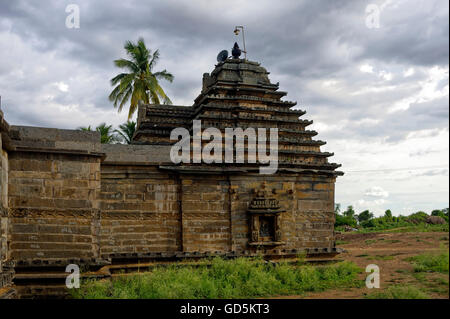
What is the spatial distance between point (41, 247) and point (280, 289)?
6.35 m

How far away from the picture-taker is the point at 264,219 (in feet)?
50.5

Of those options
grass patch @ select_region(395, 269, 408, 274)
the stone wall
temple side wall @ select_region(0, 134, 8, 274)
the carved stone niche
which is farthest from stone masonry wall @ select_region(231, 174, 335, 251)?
temple side wall @ select_region(0, 134, 8, 274)

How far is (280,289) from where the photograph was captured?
38.3 feet

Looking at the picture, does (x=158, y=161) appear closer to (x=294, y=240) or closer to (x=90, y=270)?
(x=90, y=270)

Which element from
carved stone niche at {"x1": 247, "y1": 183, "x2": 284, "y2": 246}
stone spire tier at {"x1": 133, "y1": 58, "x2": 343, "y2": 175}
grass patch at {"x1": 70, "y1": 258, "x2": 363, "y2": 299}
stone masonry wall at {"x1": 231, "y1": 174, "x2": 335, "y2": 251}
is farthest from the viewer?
stone spire tier at {"x1": 133, "y1": 58, "x2": 343, "y2": 175}

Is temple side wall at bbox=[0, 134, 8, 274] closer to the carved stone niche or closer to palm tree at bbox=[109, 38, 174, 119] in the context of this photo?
the carved stone niche

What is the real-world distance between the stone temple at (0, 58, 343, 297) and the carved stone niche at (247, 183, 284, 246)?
0.04 metres

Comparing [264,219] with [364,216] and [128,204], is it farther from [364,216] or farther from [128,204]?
[364,216]

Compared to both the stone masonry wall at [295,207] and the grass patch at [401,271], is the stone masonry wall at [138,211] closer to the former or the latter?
the stone masonry wall at [295,207]

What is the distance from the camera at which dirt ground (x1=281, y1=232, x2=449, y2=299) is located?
22.9 ft

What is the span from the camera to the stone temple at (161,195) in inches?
445

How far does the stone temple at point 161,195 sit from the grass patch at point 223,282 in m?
0.84

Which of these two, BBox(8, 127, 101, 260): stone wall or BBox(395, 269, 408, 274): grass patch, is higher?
BBox(8, 127, 101, 260): stone wall

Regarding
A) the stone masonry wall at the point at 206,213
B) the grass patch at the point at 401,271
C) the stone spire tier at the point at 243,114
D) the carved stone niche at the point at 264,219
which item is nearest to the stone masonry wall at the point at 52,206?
the stone masonry wall at the point at 206,213
